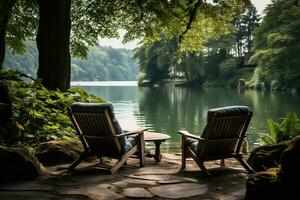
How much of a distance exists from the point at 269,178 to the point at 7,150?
3343mm

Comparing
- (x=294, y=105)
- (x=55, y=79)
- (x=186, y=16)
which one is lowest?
(x=294, y=105)

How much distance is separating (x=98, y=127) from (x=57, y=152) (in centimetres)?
111

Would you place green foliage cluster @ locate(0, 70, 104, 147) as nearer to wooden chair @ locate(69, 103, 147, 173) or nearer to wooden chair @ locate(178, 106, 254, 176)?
wooden chair @ locate(69, 103, 147, 173)

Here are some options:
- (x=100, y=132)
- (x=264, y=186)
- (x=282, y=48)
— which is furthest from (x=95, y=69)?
(x=264, y=186)

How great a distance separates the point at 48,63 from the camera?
10531 millimetres

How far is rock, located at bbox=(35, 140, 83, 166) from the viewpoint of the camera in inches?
263

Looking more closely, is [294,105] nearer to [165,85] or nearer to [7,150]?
[7,150]

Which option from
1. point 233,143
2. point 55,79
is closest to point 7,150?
point 233,143

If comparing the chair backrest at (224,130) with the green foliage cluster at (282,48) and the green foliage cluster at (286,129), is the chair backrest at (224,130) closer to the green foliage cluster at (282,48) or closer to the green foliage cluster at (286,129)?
the green foliage cluster at (286,129)

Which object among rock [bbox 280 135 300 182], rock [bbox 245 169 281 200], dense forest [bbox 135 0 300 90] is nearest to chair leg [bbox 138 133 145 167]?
rock [bbox 245 169 281 200]

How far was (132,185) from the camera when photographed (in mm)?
5336

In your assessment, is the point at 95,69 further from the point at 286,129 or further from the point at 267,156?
the point at 267,156

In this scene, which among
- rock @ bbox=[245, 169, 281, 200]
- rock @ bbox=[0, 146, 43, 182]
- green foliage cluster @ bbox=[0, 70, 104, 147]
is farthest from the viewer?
green foliage cluster @ bbox=[0, 70, 104, 147]

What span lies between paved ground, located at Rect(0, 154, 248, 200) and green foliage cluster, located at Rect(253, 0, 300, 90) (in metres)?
43.2
